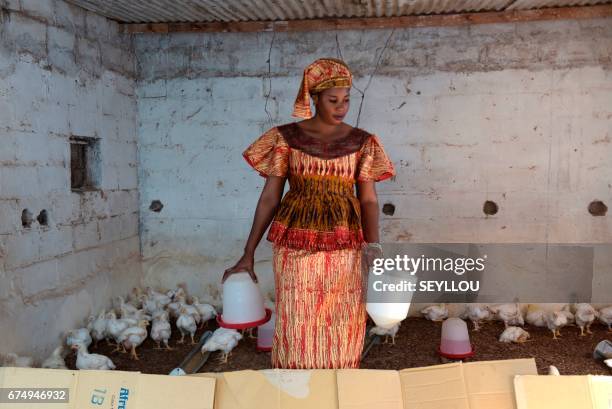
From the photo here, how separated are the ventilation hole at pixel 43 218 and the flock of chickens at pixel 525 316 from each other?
11.8 ft

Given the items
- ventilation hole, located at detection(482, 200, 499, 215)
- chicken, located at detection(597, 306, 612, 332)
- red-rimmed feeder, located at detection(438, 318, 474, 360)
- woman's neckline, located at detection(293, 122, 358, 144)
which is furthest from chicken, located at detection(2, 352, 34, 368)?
chicken, located at detection(597, 306, 612, 332)

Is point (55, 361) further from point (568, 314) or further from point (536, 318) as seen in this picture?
point (568, 314)

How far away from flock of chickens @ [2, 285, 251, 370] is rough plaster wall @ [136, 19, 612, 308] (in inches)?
20.1

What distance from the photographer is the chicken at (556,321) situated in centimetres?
503

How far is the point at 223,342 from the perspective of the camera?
4.56 m

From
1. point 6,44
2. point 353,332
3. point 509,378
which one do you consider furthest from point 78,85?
point 509,378

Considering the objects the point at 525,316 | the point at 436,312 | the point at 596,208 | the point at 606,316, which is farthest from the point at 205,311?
the point at 596,208

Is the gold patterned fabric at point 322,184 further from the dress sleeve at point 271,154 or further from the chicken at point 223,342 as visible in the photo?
the chicken at point 223,342

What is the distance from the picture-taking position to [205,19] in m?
5.43

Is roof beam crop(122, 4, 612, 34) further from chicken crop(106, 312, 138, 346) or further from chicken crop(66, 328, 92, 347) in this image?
chicken crop(66, 328, 92, 347)

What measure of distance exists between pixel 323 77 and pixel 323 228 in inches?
30.4

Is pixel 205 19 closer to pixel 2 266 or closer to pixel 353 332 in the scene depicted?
pixel 2 266

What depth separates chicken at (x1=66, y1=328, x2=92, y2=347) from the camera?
176 inches

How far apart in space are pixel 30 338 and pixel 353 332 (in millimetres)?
2603
